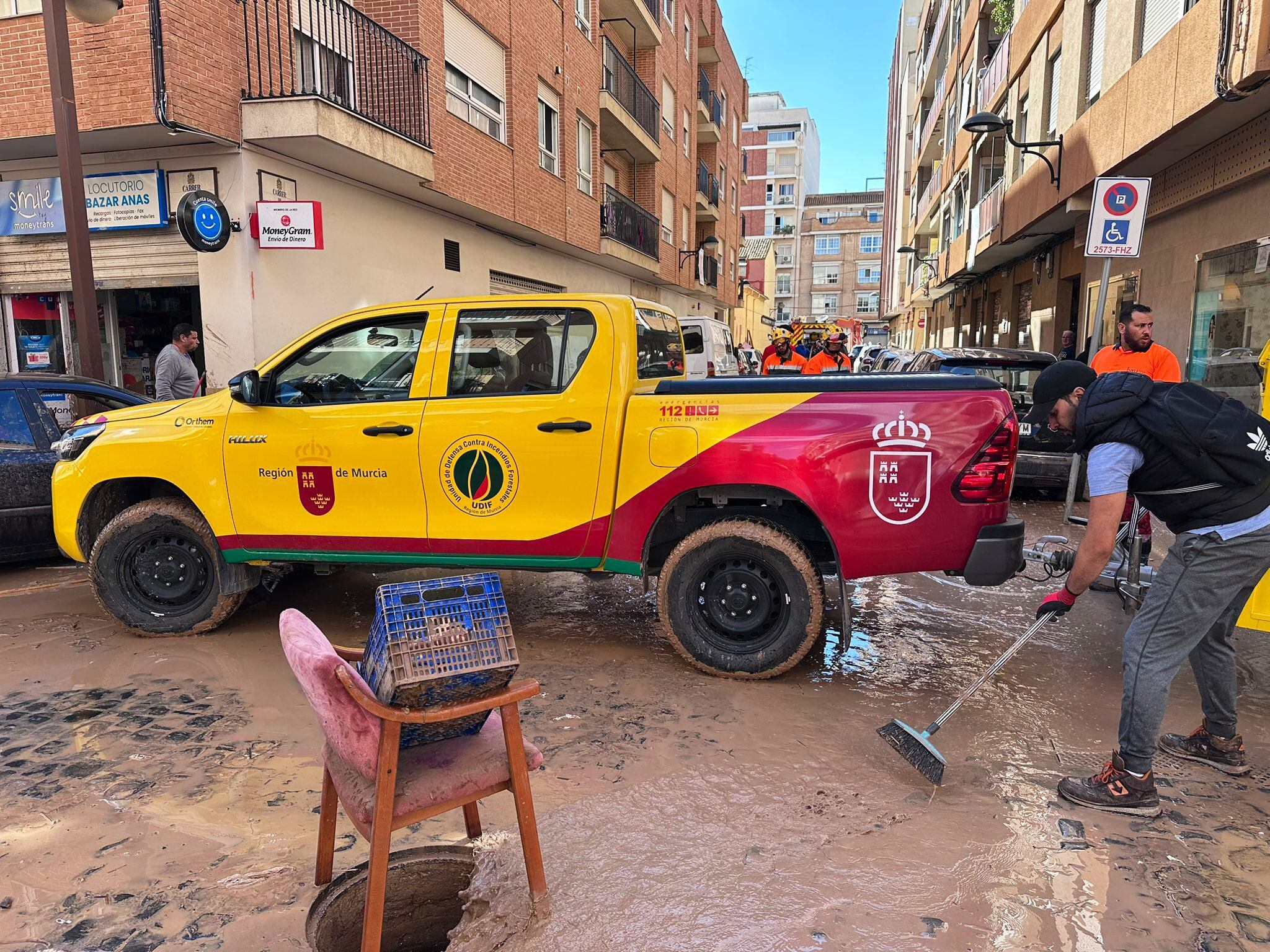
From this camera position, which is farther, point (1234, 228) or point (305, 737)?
point (1234, 228)

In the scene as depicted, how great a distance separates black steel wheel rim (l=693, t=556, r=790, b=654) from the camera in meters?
4.37

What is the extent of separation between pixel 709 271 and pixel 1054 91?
58.9 feet

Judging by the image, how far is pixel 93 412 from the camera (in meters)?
7.16

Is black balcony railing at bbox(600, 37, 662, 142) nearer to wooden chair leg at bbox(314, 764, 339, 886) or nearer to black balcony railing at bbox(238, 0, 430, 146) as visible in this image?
black balcony railing at bbox(238, 0, 430, 146)

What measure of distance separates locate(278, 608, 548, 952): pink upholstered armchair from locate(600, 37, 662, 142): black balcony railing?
1989 centimetres

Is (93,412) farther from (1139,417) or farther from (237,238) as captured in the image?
(1139,417)

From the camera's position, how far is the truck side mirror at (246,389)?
4.74 metres

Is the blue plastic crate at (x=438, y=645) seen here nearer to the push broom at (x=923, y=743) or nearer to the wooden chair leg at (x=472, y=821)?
the wooden chair leg at (x=472, y=821)

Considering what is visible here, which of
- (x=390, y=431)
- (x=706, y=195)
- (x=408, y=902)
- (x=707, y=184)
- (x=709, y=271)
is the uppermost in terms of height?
(x=707, y=184)

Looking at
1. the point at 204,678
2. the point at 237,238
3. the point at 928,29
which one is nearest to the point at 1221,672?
Answer: the point at 204,678

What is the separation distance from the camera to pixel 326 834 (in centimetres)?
262

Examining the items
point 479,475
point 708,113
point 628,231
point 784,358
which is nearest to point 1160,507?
point 479,475

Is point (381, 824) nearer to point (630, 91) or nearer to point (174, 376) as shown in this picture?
point (174, 376)

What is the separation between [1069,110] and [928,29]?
28704mm
